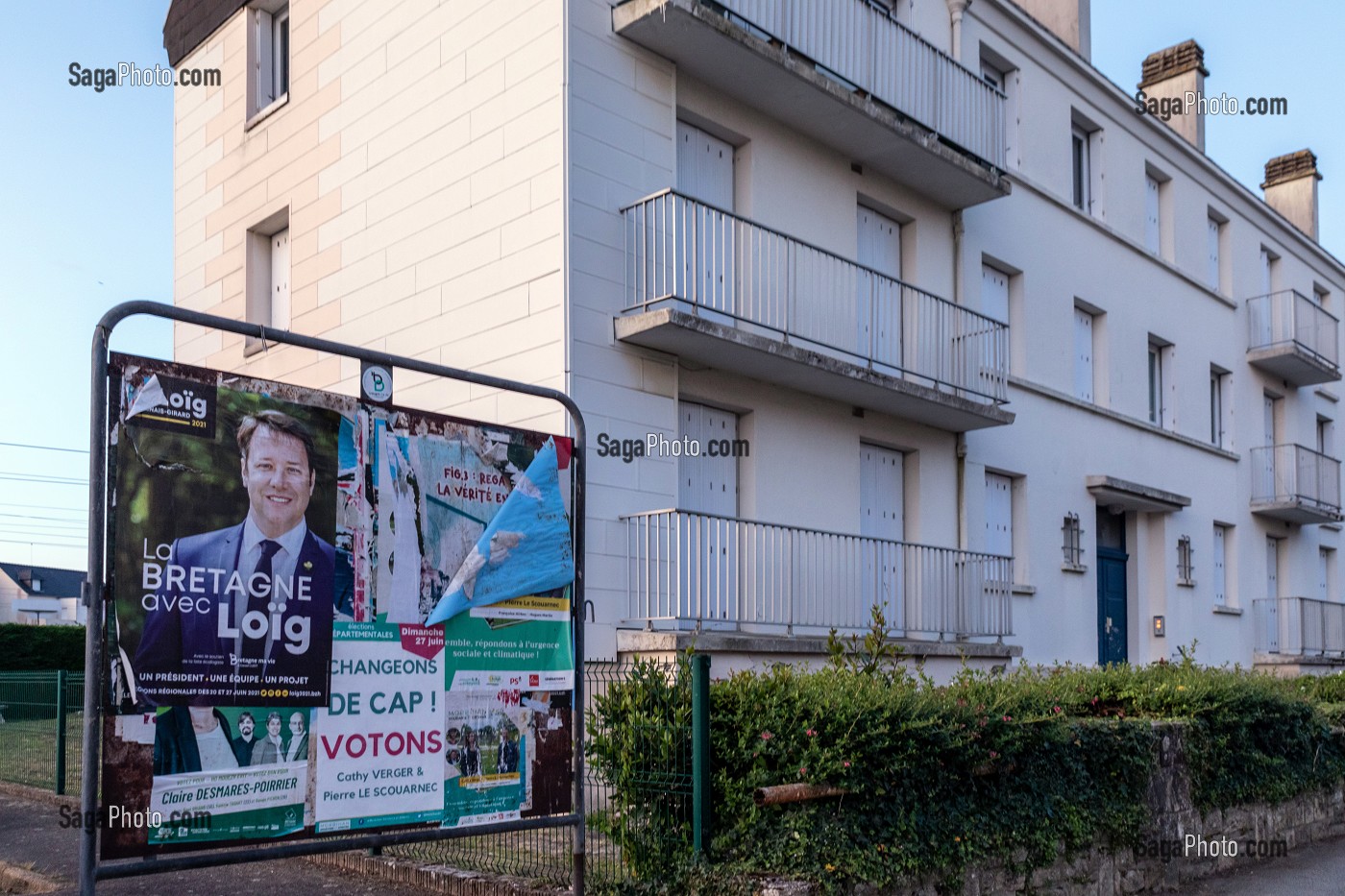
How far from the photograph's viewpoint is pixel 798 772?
Result: 684 cm

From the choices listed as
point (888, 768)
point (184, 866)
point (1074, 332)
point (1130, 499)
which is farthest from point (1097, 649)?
point (184, 866)

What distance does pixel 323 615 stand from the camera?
549 cm

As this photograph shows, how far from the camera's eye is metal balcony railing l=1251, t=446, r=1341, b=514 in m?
24.7

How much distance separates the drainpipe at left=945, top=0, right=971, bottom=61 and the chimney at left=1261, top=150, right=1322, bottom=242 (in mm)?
17821

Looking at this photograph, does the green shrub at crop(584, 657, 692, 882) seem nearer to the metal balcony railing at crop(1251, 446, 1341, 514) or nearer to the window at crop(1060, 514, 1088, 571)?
the window at crop(1060, 514, 1088, 571)

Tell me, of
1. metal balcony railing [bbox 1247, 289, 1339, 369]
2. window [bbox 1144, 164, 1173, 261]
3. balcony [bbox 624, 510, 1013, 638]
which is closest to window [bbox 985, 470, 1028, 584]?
balcony [bbox 624, 510, 1013, 638]

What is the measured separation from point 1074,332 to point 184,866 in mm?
17247

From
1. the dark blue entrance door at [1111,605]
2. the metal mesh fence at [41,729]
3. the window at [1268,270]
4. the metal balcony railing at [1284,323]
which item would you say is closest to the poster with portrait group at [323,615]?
the metal mesh fence at [41,729]

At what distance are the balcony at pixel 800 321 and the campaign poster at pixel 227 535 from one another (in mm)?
6419

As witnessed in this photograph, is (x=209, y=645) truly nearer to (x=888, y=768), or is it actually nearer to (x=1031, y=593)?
(x=888, y=768)

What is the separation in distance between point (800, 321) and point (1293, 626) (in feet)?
53.4

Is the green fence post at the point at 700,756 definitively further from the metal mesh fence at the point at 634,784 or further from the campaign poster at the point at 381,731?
the campaign poster at the point at 381,731

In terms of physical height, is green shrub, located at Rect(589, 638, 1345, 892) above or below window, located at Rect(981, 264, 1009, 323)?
below
